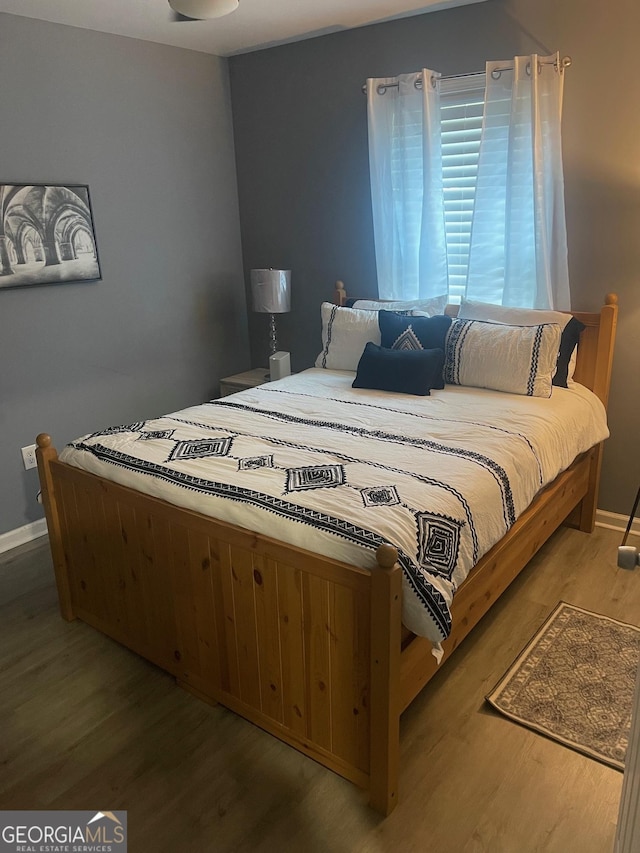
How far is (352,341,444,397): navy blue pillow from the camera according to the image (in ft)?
9.78

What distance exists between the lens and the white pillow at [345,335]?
336 centimetres

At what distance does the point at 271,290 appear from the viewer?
3812 mm

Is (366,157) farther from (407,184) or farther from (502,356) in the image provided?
(502,356)

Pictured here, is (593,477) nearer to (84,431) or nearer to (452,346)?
(452,346)

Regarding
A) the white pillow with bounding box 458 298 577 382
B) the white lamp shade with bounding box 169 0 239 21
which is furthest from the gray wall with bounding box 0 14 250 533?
the white pillow with bounding box 458 298 577 382

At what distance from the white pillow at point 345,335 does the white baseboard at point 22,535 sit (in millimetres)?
1687

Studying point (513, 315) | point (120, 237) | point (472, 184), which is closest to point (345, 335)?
point (513, 315)

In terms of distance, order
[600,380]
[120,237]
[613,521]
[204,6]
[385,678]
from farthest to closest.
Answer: [120,237], [613,521], [600,380], [204,6], [385,678]

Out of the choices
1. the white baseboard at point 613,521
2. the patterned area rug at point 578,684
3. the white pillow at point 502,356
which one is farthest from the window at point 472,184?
the patterned area rug at point 578,684

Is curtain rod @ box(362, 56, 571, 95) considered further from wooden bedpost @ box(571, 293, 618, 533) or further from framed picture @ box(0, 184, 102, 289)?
framed picture @ box(0, 184, 102, 289)

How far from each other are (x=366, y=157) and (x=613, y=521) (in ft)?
7.65

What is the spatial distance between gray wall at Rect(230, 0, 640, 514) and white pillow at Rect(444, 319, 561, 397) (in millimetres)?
414

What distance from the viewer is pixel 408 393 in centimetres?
300

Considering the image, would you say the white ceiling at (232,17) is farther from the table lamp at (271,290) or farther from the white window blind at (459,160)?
the table lamp at (271,290)
